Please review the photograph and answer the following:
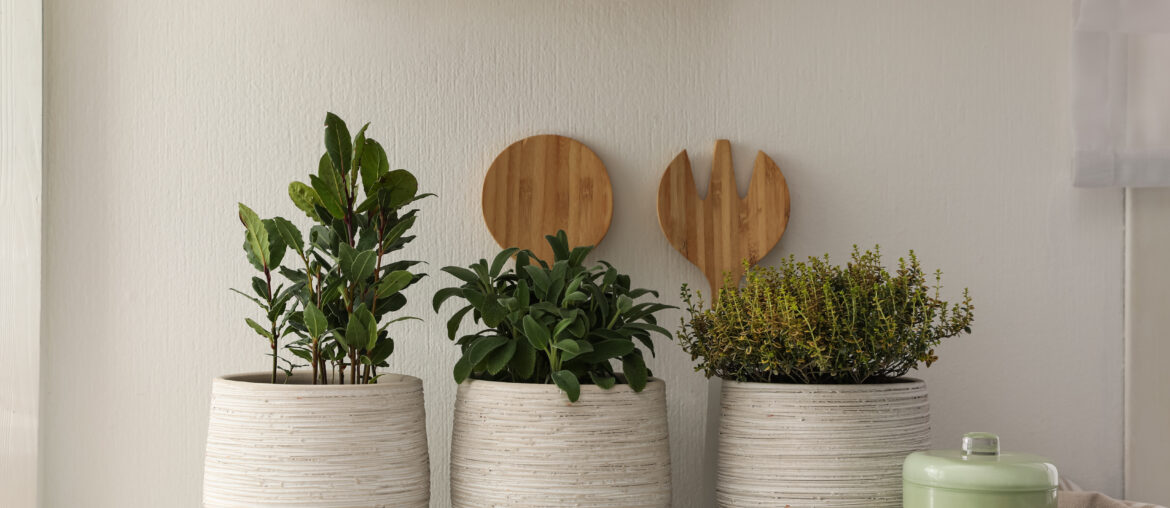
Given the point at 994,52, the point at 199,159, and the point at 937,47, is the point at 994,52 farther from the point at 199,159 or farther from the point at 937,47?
the point at 199,159

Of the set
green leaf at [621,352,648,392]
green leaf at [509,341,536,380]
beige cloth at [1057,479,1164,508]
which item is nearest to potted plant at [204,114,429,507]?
green leaf at [509,341,536,380]

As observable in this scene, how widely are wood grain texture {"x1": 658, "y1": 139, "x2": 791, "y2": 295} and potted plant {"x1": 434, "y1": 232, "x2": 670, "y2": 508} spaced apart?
0.74ft

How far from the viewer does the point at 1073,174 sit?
3.91 feet

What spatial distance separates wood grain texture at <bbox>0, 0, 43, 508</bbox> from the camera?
101cm

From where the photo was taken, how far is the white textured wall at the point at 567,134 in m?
1.08

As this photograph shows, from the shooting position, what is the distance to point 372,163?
0.92 m

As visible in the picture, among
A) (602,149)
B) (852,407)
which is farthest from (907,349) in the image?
(602,149)

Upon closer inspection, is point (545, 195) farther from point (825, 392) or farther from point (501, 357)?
point (825, 392)

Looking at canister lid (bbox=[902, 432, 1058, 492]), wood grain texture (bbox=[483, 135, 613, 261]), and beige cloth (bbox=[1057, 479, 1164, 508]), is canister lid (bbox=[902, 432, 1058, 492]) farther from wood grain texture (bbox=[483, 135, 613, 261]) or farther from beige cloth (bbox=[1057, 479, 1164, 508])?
wood grain texture (bbox=[483, 135, 613, 261])

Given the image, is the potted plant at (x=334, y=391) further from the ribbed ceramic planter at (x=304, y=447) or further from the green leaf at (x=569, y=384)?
the green leaf at (x=569, y=384)

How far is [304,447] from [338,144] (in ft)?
1.01

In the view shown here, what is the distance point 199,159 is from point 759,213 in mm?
724

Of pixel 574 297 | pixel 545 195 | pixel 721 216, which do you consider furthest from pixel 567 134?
pixel 574 297

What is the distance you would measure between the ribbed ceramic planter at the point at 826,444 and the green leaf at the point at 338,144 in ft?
1.60
